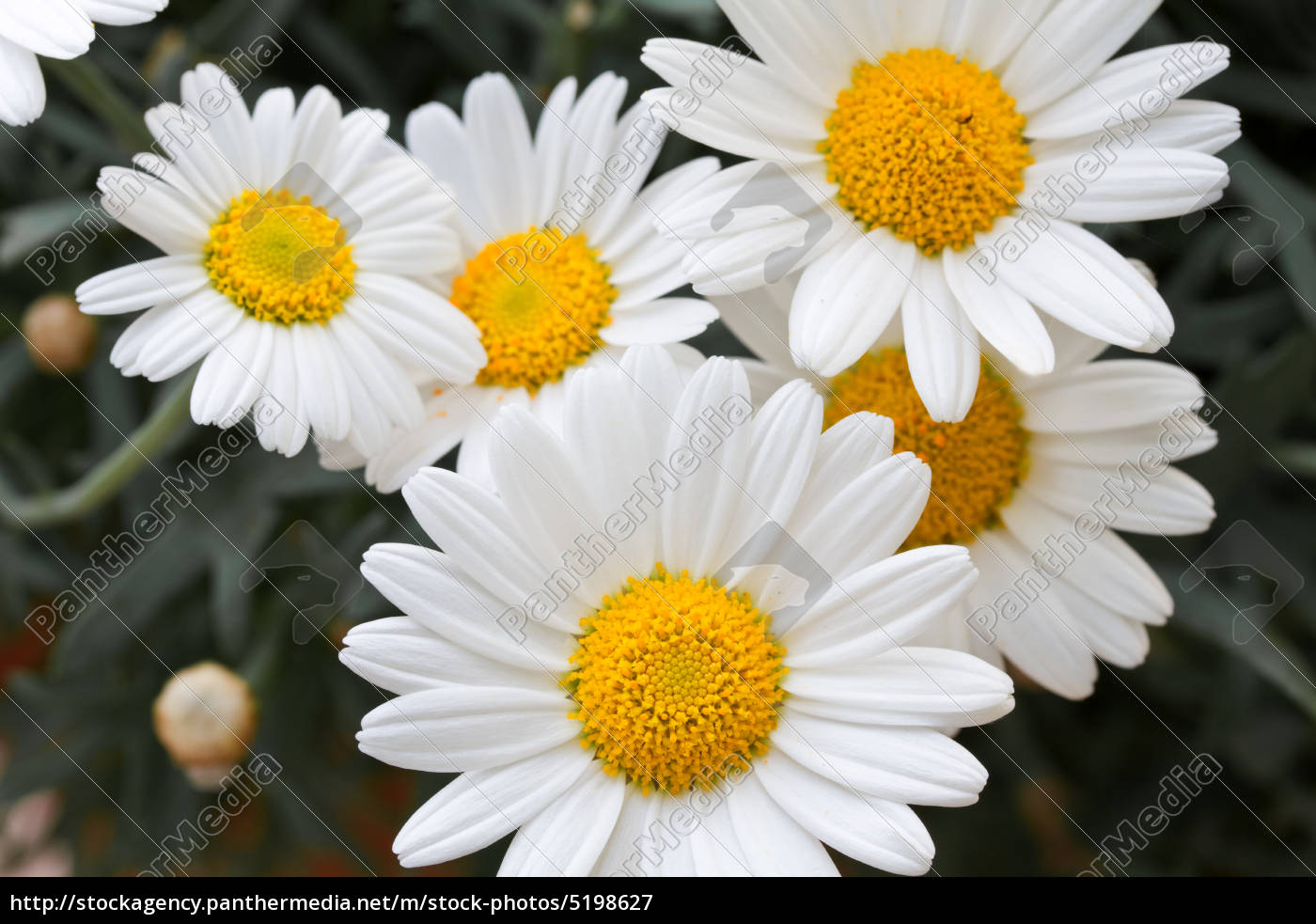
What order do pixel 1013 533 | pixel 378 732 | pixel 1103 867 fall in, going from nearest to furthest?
pixel 378 732, pixel 1013 533, pixel 1103 867

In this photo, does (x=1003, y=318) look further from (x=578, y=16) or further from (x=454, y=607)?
(x=578, y=16)

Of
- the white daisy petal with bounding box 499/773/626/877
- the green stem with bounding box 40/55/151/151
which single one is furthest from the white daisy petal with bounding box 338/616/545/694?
the green stem with bounding box 40/55/151/151

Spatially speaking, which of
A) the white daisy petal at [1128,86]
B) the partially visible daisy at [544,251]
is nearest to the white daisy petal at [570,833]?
the partially visible daisy at [544,251]

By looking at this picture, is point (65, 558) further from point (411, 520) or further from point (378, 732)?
point (378, 732)

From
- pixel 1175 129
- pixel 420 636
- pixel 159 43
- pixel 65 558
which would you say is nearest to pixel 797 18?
pixel 1175 129

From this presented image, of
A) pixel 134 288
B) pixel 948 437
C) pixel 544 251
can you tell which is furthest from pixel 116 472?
pixel 948 437

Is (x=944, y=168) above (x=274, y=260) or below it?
above

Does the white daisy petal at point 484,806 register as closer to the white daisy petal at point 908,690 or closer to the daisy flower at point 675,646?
the daisy flower at point 675,646
